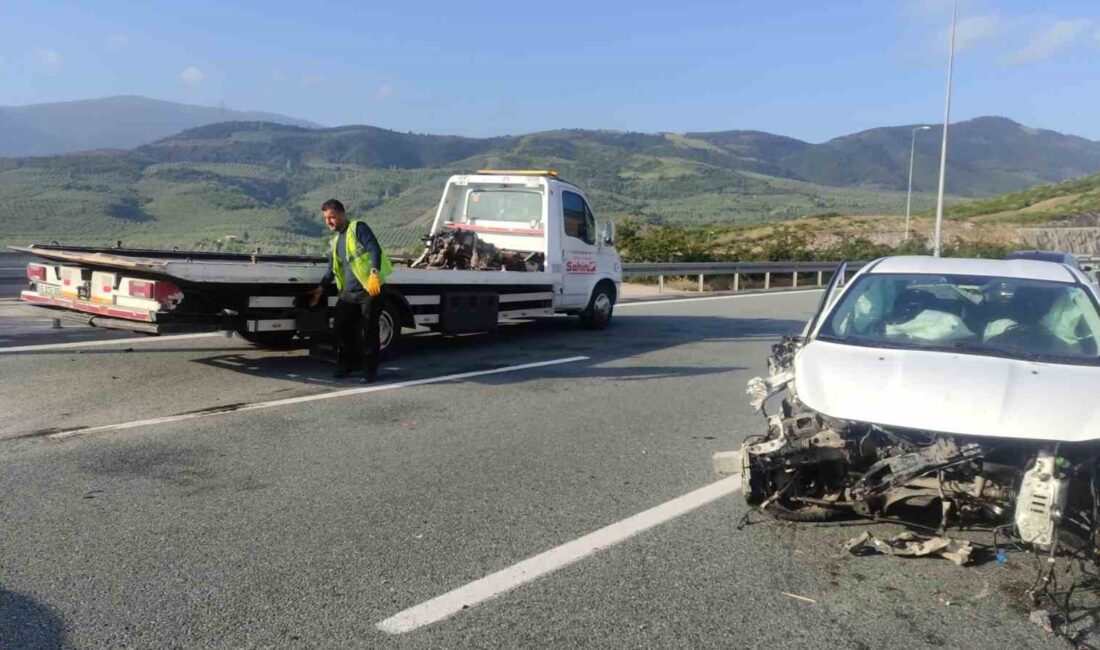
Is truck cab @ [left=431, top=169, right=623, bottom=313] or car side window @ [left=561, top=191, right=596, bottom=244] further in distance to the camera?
car side window @ [left=561, top=191, right=596, bottom=244]

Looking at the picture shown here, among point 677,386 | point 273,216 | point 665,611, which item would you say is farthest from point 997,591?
point 273,216

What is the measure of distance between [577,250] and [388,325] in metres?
4.51

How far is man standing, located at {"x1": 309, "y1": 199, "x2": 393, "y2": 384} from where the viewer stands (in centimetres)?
875

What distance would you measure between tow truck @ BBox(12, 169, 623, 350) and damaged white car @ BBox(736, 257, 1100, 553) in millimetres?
5165

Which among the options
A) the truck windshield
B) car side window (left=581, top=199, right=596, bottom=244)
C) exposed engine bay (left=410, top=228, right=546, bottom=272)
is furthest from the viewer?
car side window (left=581, top=199, right=596, bottom=244)

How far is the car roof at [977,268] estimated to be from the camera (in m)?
6.02

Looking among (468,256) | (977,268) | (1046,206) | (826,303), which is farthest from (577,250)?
(1046,206)

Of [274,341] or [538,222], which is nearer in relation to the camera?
[274,341]

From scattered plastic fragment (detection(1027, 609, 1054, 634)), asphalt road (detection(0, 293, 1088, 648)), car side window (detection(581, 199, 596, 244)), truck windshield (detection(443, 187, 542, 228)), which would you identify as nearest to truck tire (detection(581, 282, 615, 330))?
car side window (detection(581, 199, 596, 244))

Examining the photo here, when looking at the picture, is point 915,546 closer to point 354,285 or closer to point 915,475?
point 915,475

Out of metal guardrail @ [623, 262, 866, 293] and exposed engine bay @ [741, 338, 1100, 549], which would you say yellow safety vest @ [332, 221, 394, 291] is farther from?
metal guardrail @ [623, 262, 866, 293]

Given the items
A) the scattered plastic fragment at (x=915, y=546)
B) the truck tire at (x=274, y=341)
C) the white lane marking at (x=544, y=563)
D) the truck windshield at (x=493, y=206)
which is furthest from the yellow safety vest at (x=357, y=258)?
the scattered plastic fragment at (x=915, y=546)

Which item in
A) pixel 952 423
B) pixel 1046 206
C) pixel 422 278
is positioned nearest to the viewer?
pixel 952 423

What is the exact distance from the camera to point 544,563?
4277 millimetres
